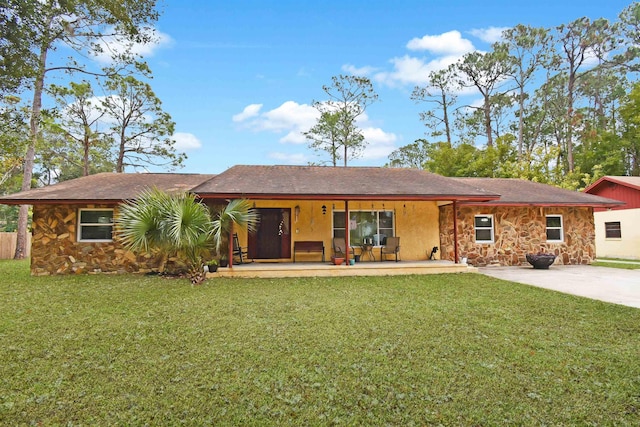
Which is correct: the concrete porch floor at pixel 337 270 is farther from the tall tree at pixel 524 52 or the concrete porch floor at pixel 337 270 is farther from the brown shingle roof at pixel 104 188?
the tall tree at pixel 524 52

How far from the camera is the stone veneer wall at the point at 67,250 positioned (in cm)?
980

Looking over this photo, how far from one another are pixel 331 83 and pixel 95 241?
20.0m

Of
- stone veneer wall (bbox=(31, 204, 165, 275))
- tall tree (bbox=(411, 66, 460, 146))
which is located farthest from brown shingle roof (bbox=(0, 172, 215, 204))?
tall tree (bbox=(411, 66, 460, 146))

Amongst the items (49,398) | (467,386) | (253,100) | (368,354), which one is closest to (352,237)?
(368,354)

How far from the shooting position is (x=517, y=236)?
12.2 meters

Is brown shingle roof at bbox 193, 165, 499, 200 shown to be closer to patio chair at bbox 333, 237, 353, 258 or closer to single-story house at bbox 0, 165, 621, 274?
single-story house at bbox 0, 165, 621, 274

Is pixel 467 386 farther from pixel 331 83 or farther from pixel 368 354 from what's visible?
pixel 331 83

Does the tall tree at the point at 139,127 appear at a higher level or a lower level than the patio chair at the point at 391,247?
higher

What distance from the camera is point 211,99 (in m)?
17.0

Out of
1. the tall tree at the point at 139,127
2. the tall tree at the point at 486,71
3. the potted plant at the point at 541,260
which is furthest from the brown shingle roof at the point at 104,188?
the tall tree at the point at 486,71

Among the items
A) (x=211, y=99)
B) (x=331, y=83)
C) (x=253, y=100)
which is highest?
(x=331, y=83)

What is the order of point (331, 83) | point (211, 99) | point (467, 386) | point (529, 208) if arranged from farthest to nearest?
1. point (331, 83)
2. point (211, 99)
3. point (529, 208)
4. point (467, 386)

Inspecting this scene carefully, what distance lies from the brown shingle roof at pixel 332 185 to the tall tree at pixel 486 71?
17.0 m

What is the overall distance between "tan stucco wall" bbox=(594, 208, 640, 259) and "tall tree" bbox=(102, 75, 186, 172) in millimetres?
24394
